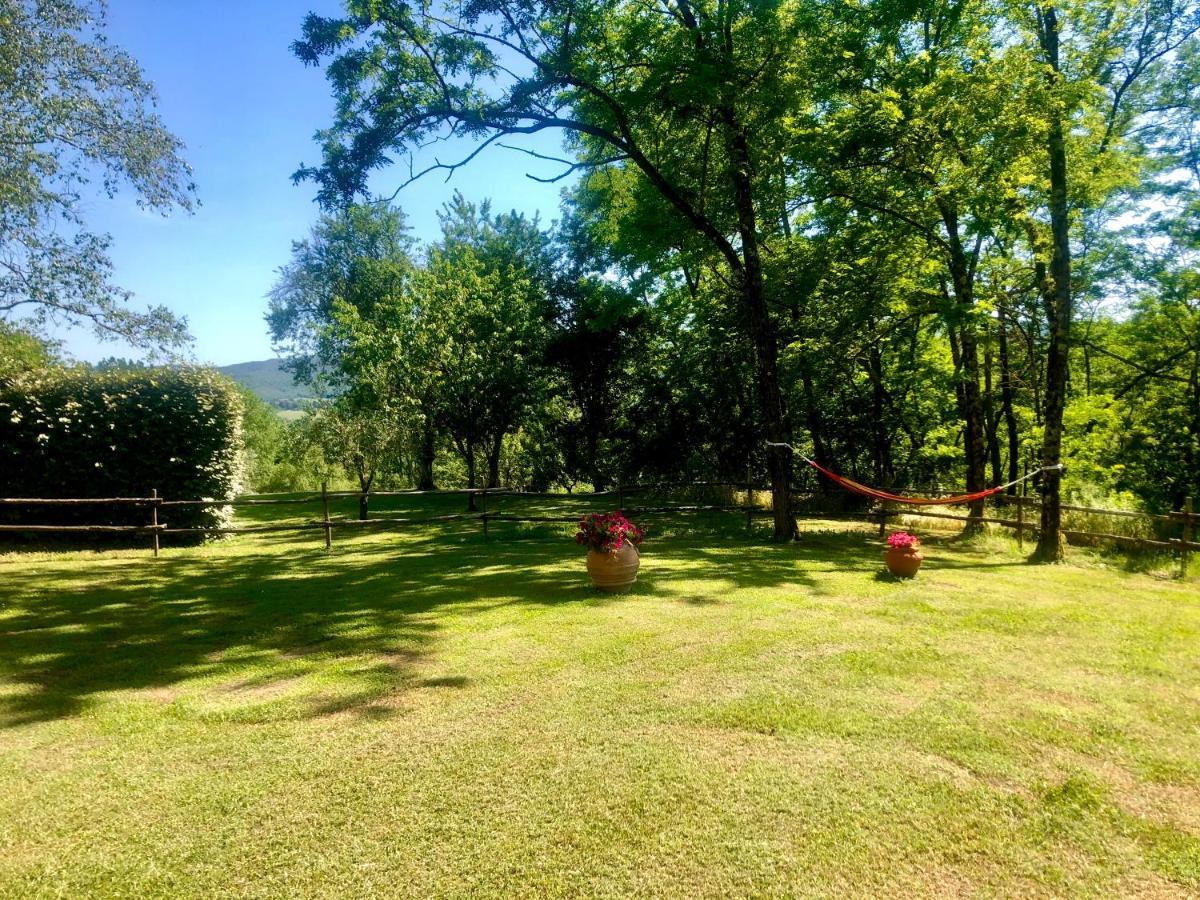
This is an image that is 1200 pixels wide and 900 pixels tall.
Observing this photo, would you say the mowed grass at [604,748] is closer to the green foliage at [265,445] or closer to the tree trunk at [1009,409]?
the tree trunk at [1009,409]

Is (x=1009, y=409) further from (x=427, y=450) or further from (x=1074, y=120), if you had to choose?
(x=427, y=450)

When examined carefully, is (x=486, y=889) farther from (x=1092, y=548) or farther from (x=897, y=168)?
(x=897, y=168)

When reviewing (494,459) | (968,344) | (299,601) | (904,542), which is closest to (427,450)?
(494,459)

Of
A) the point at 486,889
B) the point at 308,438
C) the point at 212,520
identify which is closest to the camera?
the point at 486,889

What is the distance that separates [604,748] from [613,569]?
389cm

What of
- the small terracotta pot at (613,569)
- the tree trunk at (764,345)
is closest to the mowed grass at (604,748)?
the small terracotta pot at (613,569)

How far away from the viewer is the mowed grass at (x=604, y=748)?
8.30 ft

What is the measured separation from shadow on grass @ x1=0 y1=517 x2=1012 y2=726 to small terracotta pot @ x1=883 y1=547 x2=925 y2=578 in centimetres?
50

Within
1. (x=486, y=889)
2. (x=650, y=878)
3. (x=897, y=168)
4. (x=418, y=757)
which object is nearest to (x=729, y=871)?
(x=650, y=878)

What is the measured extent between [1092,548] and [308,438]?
64.4 feet

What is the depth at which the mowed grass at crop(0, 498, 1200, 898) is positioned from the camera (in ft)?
8.30

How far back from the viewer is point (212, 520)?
12.9m

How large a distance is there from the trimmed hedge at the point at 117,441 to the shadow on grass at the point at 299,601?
202cm

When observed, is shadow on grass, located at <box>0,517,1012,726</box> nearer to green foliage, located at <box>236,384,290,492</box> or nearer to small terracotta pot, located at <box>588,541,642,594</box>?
small terracotta pot, located at <box>588,541,642,594</box>
